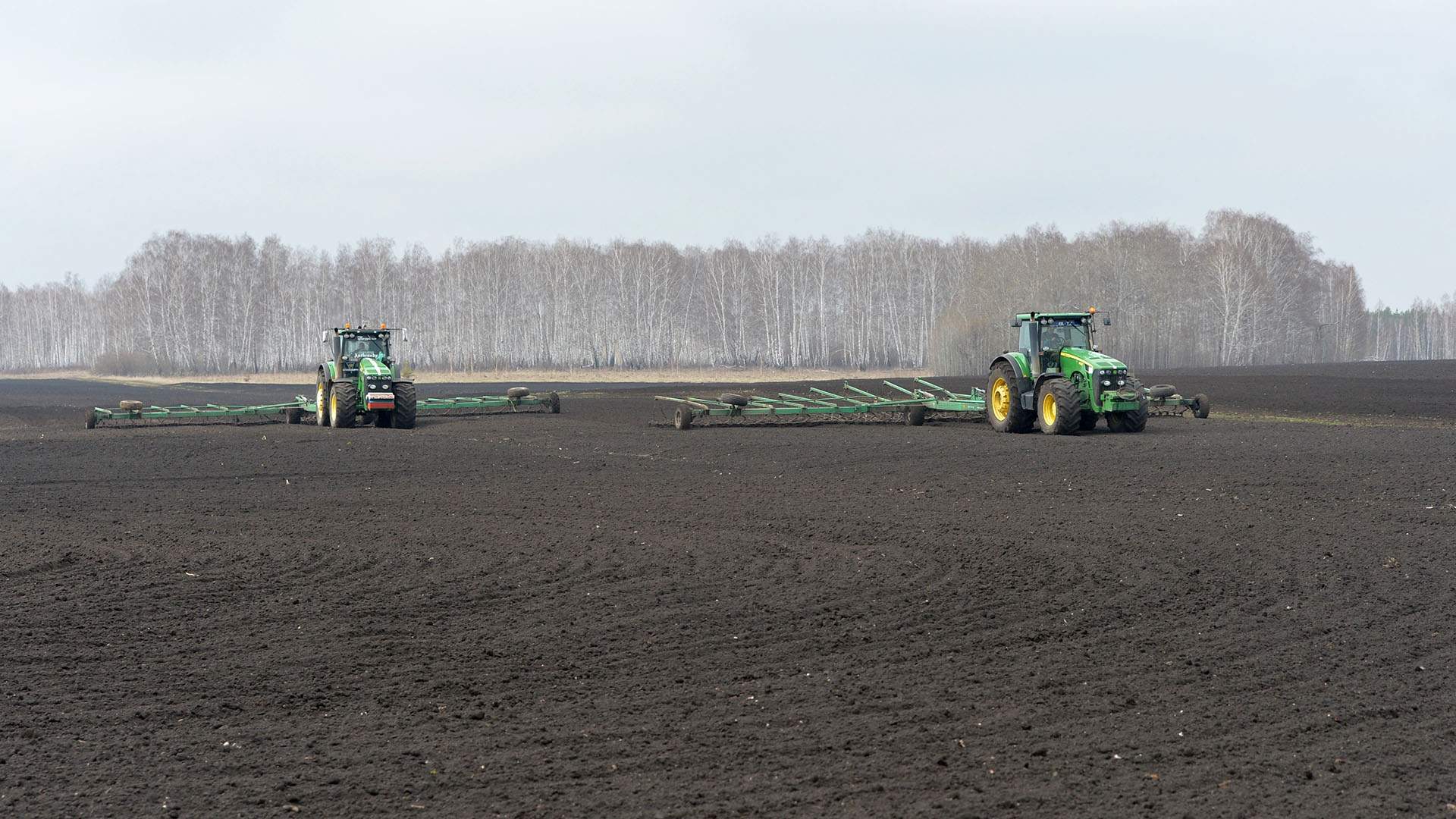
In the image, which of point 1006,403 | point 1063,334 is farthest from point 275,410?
point 1063,334

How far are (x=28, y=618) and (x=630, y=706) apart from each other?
16.2 ft

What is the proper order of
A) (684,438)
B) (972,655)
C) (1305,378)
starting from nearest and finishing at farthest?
Result: (972,655)
(684,438)
(1305,378)

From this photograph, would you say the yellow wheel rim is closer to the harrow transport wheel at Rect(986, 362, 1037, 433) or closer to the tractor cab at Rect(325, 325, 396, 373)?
the harrow transport wheel at Rect(986, 362, 1037, 433)

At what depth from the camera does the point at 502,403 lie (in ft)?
107

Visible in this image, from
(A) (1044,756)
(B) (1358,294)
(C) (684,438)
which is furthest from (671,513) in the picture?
(B) (1358,294)

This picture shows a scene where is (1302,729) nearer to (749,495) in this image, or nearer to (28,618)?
(28,618)

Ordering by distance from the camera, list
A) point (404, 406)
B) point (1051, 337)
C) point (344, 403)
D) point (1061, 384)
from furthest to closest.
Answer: point (404, 406), point (344, 403), point (1051, 337), point (1061, 384)

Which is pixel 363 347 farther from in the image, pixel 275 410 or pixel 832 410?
pixel 832 410

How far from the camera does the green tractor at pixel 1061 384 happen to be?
22516 mm

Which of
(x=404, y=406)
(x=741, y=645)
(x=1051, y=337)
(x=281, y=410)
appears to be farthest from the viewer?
(x=281, y=410)

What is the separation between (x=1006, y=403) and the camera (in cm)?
2431

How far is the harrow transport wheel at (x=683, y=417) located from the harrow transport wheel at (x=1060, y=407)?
7313 mm

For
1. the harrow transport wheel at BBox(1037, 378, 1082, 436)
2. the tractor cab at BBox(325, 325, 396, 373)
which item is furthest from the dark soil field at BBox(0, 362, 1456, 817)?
the tractor cab at BBox(325, 325, 396, 373)

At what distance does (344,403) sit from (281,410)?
13.4 ft
